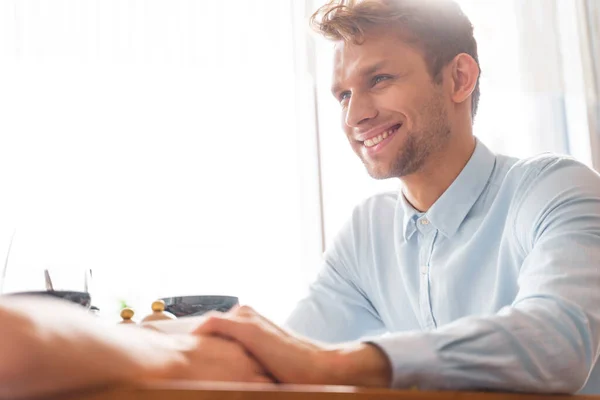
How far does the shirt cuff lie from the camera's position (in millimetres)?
613

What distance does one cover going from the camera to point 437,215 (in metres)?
1.35

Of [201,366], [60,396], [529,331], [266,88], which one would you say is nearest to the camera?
[60,396]

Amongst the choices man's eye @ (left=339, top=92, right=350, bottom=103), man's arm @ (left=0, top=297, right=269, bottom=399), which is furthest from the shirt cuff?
man's eye @ (left=339, top=92, right=350, bottom=103)

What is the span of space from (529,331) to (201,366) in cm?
32

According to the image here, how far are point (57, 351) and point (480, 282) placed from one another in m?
1.01

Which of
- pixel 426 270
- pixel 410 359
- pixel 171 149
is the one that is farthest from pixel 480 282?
pixel 171 149

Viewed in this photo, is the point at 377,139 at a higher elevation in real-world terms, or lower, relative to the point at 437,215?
higher

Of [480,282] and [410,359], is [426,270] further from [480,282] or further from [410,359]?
[410,359]

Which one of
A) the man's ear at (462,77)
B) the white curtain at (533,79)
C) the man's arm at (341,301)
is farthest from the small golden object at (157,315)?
the white curtain at (533,79)

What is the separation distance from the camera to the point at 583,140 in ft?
8.64

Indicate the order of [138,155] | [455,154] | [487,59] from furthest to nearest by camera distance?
1. [487,59]
2. [138,155]
3. [455,154]

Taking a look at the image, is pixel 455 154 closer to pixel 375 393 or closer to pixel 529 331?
pixel 529 331

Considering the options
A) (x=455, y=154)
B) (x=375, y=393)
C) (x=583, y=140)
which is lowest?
(x=375, y=393)

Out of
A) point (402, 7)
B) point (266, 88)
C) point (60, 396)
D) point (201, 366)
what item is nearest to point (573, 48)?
point (266, 88)
